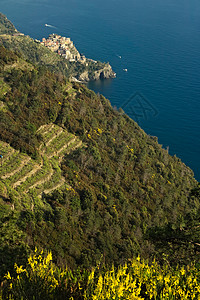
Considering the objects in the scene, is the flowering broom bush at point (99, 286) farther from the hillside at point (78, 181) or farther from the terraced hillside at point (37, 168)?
the terraced hillside at point (37, 168)

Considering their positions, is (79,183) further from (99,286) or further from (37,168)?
(99,286)

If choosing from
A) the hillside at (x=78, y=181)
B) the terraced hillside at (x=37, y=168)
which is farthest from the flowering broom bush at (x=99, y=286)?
the terraced hillside at (x=37, y=168)

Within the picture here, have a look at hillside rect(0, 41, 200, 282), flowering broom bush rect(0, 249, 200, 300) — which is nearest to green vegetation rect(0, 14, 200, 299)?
hillside rect(0, 41, 200, 282)

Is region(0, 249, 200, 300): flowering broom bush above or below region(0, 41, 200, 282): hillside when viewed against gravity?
below

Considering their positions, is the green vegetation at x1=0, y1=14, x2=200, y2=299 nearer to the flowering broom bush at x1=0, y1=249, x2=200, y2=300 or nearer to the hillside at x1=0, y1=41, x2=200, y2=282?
the hillside at x1=0, y1=41, x2=200, y2=282

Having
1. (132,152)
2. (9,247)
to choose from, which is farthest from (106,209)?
(9,247)

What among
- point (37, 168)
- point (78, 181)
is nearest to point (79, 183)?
point (78, 181)
